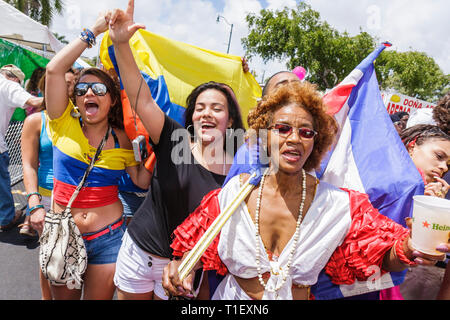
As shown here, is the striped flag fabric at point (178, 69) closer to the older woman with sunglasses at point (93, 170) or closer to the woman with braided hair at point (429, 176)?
the older woman with sunglasses at point (93, 170)

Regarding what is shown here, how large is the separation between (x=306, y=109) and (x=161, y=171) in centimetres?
95

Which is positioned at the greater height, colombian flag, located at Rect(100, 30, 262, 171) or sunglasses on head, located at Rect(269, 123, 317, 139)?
colombian flag, located at Rect(100, 30, 262, 171)

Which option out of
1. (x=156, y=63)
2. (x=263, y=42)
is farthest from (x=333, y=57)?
(x=156, y=63)

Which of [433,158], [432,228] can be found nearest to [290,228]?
[432,228]

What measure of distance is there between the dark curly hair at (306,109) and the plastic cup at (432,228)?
1.72ft

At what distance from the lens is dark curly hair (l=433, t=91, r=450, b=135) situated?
94.7 inches

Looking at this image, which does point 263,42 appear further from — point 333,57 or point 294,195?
point 294,195

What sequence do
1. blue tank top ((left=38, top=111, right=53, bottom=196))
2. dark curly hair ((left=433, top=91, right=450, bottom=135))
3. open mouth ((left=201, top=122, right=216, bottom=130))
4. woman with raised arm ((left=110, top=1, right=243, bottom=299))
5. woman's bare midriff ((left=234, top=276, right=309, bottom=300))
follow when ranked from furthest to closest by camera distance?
1. dark curly hair ((left=433, top=91, right=450, bottom=135))
2. blue tank top ((left=38, top=111, right=53, bottom=196))
3. open mouth ((left=201, top=122, right=216, bottom=130))
4. woman with raised arm ((left=110, top=1, right=243, bottom=299))
5. woman's bare midriff ((left=234, top=276, right=309, bottom=300))

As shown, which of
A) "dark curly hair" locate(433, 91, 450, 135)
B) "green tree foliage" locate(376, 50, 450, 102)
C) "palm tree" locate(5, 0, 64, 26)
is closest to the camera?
"dark curly hair" locate(433, 91, 450, 135)

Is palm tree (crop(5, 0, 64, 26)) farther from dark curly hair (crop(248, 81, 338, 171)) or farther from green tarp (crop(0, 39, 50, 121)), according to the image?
dark curly hair (crop(248, 81, 338, 171))

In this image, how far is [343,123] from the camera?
2.03 m

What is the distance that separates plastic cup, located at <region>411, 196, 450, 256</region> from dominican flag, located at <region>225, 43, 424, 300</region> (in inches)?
14.8

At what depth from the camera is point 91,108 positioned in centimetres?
201

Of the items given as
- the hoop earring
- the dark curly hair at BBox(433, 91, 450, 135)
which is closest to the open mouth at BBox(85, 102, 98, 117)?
the hoop earring
